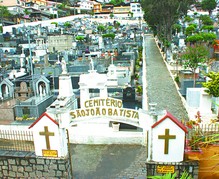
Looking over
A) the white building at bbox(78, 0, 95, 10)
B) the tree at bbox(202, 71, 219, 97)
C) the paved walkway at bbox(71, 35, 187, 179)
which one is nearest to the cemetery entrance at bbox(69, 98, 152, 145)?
the paved walkway at bbox(71, 35, 187, 179)

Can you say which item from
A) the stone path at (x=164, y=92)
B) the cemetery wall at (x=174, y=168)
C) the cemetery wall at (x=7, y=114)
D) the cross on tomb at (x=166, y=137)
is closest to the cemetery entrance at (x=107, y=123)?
the cross on tomb at (x=166, y=137)

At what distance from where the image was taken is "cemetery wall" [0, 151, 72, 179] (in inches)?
282

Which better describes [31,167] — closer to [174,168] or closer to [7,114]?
[174,168]

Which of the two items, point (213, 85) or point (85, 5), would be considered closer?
point (213, 85)

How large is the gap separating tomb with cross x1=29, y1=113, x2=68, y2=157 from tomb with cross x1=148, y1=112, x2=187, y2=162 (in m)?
2.47

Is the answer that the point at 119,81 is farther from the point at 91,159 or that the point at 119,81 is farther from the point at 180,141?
the point at 180,141

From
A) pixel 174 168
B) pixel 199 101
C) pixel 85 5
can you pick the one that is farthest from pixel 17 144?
pixel 85 5

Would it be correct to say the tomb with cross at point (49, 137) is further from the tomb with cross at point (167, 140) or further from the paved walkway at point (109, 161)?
the tomb with cross at point (167, 140)

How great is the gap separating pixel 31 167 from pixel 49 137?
1327mm

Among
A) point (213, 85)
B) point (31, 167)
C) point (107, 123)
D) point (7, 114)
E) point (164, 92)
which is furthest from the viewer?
point (164, 92)

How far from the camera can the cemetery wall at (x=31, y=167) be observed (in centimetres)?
717

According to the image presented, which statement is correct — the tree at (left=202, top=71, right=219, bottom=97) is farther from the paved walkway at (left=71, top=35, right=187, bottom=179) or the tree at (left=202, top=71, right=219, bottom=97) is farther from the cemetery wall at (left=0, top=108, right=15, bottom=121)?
the cemetery wall at (left=0, top=108, right=15, bottom=121)

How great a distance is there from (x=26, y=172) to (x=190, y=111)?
838 centimetres

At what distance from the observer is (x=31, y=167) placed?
7438 millimetres
